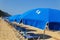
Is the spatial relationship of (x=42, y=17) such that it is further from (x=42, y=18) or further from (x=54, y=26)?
(x=54, y=26)

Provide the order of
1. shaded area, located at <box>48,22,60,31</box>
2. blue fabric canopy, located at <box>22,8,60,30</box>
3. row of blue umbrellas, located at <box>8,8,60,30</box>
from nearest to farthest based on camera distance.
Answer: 1. shaded area, located at <box>48,22,60,31</box>
2. row of blue umbrellas, located at <box>8,8,60,30</box>
3. blue fabric canopy, located at <box>22,8,60,30</box>

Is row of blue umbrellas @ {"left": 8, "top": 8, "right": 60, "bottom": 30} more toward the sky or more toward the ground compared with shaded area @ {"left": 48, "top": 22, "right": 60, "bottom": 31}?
more toward the sky

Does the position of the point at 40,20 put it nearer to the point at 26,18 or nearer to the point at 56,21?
the point at 56,21

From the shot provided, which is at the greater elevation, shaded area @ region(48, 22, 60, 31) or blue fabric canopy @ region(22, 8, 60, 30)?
blue fabric canopy @ region(22, 8, 60, 30)

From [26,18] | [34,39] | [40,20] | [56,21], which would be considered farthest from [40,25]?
[34,39]

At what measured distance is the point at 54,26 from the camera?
3591cm

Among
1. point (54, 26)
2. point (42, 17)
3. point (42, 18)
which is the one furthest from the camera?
point (42, 17)

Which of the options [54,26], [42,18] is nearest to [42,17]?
[42,18]

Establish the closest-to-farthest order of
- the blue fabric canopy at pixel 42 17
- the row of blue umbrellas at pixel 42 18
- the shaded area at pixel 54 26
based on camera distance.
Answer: the shaded area at pixel 54 26, the row of blue umbrellas at pixel 42 18, the blue fabric canopy at pixel 42 17

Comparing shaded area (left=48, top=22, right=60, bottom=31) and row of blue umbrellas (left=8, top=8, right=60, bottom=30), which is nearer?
shaded area (left=48, top=22, right=60, bottom=31)

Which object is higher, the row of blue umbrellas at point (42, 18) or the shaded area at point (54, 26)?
the row of blue umbrellas at point (42, 18)

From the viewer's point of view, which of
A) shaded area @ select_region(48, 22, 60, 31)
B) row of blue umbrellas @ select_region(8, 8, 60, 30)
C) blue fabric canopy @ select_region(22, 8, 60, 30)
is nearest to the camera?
shaded area @ select_region(48, 22, 60, 31)

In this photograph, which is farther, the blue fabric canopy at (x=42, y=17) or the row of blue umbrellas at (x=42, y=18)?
the blue fabric canopy at (x=42, y=17)

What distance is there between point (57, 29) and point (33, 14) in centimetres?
779
